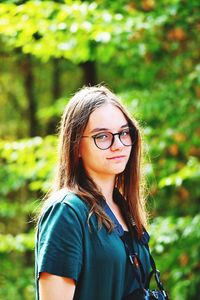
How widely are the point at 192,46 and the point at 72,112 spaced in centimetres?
482

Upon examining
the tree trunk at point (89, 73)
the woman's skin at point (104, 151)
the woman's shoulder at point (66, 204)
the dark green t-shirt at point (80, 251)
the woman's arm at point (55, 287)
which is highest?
the tree trunk at point (89, 73)

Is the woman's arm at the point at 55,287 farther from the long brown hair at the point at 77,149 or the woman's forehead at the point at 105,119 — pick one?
the woman's forehead at the point at 105,119

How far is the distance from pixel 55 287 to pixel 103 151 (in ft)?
1.71

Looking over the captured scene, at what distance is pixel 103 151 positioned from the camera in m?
2.21

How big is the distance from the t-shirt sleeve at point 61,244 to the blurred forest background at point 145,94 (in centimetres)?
100

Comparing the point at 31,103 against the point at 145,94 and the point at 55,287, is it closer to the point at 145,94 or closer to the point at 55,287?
the point at 145,94

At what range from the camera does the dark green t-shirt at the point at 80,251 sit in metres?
1.97

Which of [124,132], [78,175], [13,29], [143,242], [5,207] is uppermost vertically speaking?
[13,29]

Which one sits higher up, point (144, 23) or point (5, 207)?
point (144, 23)

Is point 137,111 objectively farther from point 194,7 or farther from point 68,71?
point 68,71

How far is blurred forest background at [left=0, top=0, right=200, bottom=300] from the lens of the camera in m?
4.47

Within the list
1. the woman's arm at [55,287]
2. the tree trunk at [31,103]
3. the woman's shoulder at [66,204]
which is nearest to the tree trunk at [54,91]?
the tree trunk at [31,103]

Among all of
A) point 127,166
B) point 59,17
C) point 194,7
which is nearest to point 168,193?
point 194,7

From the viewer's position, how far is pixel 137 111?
203 inches
